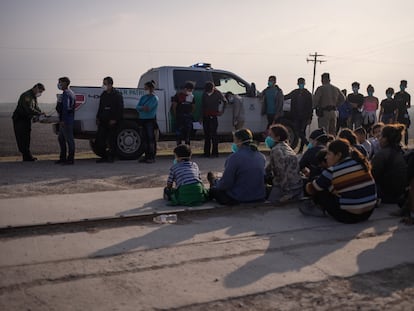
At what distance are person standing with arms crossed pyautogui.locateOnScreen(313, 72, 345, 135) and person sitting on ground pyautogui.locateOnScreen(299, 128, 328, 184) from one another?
5391mm

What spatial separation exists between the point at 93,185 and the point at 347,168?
13.4 feet

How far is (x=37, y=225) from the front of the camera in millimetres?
5070

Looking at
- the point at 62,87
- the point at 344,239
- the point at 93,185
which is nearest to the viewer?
the point at 344,239

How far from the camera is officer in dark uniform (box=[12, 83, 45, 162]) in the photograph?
33.1ft

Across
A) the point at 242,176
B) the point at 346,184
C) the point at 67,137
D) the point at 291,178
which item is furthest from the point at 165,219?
the point at 67,137

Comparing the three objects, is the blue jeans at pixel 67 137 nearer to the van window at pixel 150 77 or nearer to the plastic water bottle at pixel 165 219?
the van window at pixel 150 77

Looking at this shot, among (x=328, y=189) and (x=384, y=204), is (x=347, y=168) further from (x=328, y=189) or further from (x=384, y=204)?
(x=384, y=204)

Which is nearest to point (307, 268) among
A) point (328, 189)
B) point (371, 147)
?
point (328, 189)

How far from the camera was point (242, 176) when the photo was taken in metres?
6.14

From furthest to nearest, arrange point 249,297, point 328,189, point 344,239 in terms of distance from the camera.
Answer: point 328,189 → point 344,239 → point 249,297

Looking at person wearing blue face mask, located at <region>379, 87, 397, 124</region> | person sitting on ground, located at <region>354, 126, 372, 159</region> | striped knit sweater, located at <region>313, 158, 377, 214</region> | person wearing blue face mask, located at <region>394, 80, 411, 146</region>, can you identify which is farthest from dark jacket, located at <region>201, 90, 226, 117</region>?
striped knit sweater, located at <region>313, 158, 377, 214</region>

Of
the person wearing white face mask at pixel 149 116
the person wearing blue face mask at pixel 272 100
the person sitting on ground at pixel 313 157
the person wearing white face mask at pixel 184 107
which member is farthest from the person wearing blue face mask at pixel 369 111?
the person sitting on ground at pixel 313 157

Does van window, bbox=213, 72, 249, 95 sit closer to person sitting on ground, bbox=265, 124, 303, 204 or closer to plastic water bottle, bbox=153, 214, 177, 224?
person sitting on ground, bbox=265, 124, 303, 204

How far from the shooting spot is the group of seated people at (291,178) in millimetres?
5457
